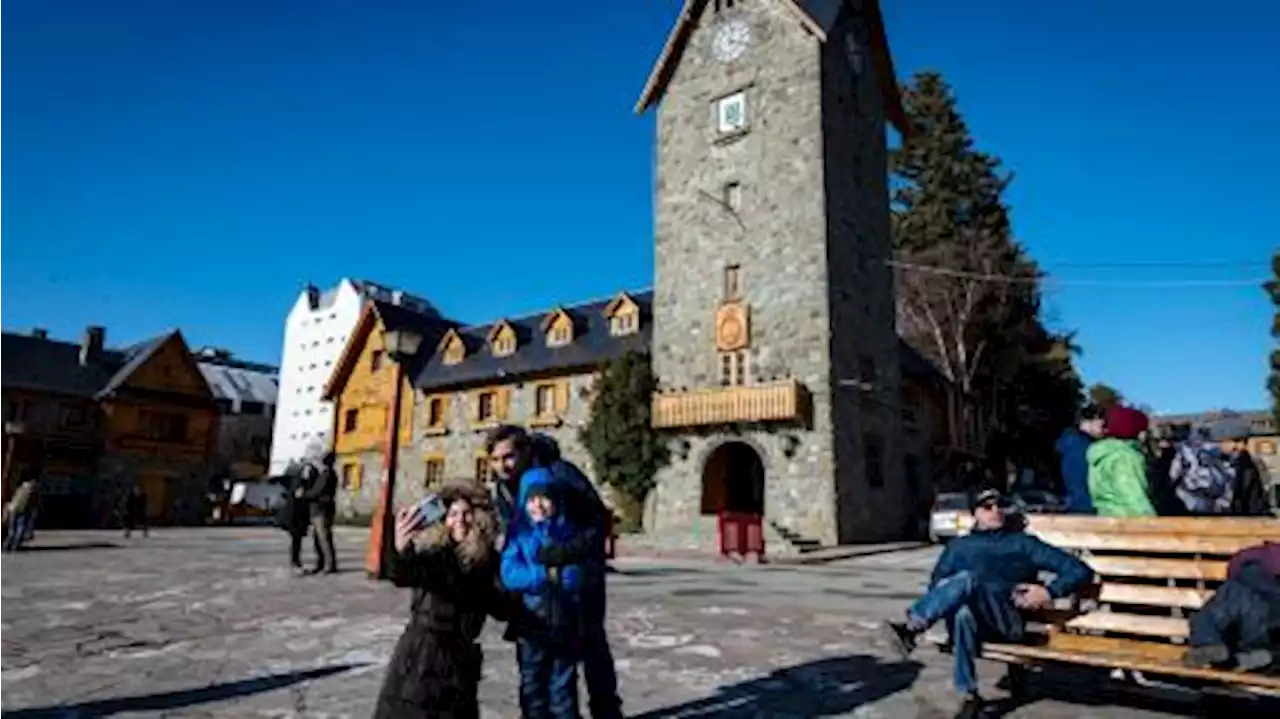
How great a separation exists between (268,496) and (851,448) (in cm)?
4144

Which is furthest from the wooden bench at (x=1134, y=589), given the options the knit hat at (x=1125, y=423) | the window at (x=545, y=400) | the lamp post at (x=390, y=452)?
the window at (x=545, y=400)

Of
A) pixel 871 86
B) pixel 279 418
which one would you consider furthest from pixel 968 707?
pixel 279 418

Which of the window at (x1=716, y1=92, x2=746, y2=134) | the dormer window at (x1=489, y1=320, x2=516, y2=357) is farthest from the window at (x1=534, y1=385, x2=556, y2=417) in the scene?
the window at (x1=716, y1=92, x2=746, y2=134)

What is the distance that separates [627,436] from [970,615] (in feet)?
74.1

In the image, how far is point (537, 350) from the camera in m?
34.7

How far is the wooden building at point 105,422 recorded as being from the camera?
37.7m

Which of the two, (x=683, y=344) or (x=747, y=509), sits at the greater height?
(x=683, y=344)

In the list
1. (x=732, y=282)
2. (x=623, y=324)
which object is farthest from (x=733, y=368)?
(x=623, y=324)

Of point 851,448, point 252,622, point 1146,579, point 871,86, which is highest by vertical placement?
point 871,86

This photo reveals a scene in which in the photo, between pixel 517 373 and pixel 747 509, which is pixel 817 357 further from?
pixel 517 373

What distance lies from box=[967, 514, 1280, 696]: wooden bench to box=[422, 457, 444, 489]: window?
32.2 m

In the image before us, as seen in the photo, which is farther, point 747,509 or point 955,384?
point 955,384

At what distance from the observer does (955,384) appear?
33562 millimetres

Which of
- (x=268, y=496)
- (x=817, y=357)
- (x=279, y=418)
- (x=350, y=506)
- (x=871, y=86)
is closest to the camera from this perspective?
(x=817, y=357)
